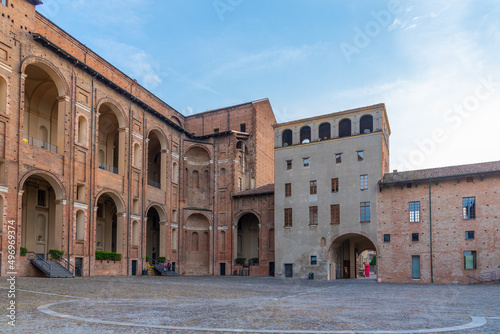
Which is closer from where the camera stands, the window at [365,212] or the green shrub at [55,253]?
the green shrub at [55,253]

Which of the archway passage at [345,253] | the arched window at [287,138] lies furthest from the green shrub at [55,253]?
the arched window at [287,138]

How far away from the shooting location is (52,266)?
27031 millimetres

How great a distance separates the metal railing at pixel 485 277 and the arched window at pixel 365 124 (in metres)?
13.4

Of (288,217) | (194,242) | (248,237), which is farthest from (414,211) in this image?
(194,242)

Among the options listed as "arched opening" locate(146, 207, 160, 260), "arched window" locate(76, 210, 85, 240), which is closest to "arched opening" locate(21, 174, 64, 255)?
"arched window" locate(76, 210, 85, 240)

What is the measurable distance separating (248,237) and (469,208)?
904 inches

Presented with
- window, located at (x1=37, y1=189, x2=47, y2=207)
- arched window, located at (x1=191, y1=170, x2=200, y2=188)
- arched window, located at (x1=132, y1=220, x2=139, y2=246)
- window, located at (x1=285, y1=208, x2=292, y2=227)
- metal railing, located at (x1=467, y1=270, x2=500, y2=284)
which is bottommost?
metal railing, located at (x1=467, y1=270, x2=500, y2=284)

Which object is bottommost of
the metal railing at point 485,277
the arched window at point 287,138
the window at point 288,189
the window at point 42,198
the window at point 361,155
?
the metal railing at point 485,277

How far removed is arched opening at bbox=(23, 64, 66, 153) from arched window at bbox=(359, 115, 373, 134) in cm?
2261

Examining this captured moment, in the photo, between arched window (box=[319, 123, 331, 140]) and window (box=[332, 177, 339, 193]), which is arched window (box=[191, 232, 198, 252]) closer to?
window (box=[332, 177, 339, 193])

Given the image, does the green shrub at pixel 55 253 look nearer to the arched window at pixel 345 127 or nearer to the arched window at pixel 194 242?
the arched window at pixel 194 242

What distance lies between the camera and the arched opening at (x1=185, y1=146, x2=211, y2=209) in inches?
1843

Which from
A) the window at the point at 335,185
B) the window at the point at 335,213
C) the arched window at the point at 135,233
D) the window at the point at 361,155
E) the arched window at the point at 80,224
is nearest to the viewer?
the arched window at the point at 80,224

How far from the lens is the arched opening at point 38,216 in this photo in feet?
105
